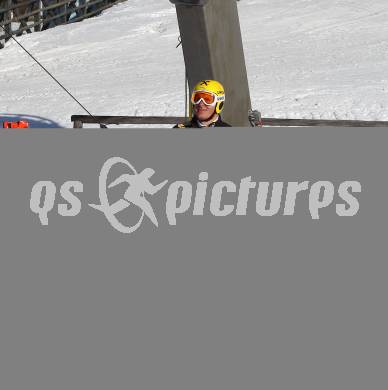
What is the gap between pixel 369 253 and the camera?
4102 millimetres

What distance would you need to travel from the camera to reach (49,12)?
2134cm

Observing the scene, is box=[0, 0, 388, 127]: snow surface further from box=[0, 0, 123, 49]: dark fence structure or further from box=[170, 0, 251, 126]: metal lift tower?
box=[170, 0, 251, 126]: metal lift tower

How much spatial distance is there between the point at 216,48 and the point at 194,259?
4.00 m

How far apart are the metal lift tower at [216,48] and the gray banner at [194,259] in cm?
372

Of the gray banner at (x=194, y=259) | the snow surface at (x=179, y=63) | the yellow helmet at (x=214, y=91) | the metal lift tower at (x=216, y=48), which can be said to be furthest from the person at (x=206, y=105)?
the snow surface at (x=179, y=63)

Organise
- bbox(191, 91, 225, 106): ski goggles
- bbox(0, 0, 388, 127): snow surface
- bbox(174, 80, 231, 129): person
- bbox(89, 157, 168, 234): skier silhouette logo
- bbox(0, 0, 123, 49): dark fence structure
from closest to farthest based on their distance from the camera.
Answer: bbox(89, 157, 168, 234): skier silhouette logo
bbox(174, 80, 231, 129): person
bbox(191, 91, 225, 106): ski goggles
bbox(0, 0, 388, 127): snow surface
bbox(0, 0, 123, 49): dark fence structure

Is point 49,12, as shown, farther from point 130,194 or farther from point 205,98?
point 130,194

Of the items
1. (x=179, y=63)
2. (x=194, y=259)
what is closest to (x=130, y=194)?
(x=194, y=259)

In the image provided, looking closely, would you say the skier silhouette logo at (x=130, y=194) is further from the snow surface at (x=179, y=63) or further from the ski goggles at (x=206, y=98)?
the snow surface at (x=179, y=63)

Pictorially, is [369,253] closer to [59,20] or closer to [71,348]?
[71,348]

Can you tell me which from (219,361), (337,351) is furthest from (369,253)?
(219,361)

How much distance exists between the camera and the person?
5500mm

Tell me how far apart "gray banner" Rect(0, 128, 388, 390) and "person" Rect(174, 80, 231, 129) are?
1510 millimetres

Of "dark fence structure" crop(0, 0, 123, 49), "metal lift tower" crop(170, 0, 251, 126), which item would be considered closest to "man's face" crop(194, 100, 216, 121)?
"metal lift tower" crop(170, 0, 251, 126)
